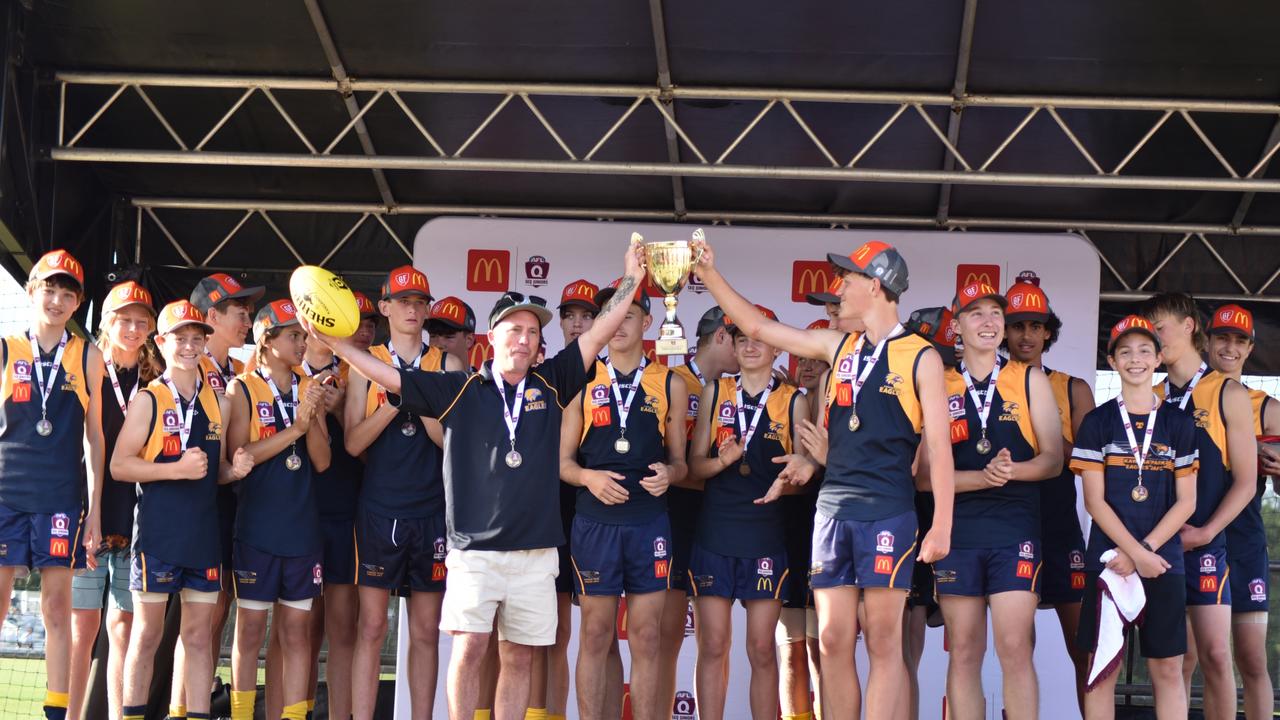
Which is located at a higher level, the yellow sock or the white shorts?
the white shorts

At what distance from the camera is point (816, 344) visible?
5.07m

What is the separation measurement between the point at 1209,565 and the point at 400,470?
358cm

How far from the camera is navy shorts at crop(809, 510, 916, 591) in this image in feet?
15.5

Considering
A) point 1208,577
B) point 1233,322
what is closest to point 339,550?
point 1208,577

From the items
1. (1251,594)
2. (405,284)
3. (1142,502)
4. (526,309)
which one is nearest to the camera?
(526,309)

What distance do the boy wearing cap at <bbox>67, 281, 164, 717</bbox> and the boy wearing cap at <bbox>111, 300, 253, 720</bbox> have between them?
300 millimetres

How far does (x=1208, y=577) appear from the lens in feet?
18.2

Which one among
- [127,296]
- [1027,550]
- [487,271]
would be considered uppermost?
[487,271]

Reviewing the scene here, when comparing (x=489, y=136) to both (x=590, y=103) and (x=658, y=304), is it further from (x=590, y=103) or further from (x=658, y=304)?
(x=658, y=304)

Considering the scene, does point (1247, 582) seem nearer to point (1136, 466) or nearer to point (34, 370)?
point (1136, 466)

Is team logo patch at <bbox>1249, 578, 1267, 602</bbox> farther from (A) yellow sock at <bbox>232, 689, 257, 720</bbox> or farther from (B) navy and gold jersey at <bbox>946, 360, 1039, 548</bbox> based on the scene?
(A) yellow sock at <bbox>232, 689, 257, 720</bbox>

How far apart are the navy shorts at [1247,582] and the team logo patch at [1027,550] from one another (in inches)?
50.3

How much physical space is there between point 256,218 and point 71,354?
3483 millimetres

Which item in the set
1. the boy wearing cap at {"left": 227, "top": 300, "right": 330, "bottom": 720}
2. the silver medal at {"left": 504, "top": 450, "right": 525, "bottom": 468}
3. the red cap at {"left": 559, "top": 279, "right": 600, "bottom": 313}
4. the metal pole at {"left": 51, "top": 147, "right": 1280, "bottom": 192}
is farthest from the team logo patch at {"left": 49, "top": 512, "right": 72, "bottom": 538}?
the metal pole at {"left": 51, "top": 147, "right": 1280, "bottom": 192}
